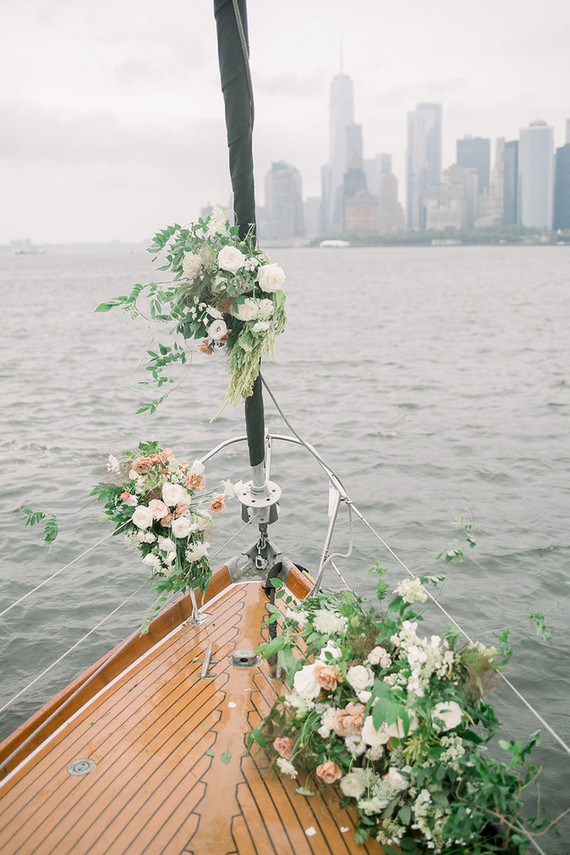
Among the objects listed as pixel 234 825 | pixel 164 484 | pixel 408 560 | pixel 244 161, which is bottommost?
pixel 408 560

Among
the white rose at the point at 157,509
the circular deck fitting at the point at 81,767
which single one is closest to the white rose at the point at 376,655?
the circular deck fitting at the point at 81,767

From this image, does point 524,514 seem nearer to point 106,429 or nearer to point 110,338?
point 106,429

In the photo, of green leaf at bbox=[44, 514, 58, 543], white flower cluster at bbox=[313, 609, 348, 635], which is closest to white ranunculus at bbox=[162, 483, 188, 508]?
green leaf at bbox=[44, 514, 58, 543]

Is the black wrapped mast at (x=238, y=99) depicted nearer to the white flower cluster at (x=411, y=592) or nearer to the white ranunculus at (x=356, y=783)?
the white flower cluster at (x=411, y=592)

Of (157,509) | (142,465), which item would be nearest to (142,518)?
(157,509)

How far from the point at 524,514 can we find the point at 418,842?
690 centimetres

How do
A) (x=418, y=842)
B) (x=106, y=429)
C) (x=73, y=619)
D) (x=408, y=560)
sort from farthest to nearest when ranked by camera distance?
(x=106, y=429), (x=408, y=560), (x=73, y=619), (x=418, y=842)

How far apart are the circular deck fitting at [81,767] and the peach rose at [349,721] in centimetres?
115

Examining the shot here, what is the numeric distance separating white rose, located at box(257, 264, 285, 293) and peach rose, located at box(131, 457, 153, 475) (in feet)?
3.89

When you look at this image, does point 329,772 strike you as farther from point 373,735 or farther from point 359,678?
point 359,678

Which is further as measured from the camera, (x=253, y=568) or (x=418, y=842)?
(x=253, y=568)

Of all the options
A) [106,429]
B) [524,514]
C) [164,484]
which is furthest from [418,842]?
[106,429]

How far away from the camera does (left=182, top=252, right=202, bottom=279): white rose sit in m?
3.69

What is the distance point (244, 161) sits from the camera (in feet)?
12.1
